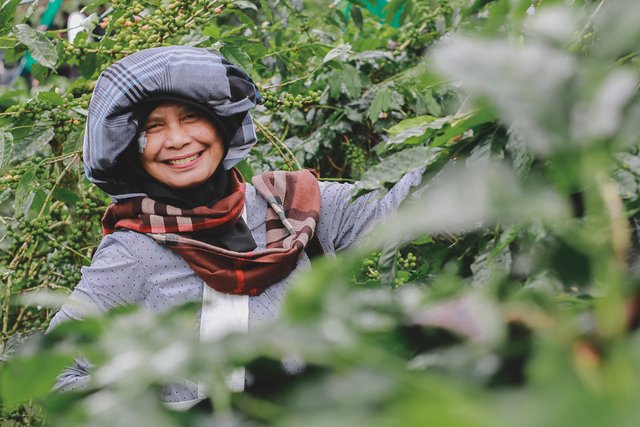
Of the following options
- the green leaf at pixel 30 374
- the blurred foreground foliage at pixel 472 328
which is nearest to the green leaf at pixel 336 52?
the blurred foreground foliage at pixel 472 328

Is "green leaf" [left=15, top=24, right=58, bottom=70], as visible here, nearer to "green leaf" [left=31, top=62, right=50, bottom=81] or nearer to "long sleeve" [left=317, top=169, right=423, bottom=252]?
"green leaf" [left=31, top=62, right=50, bottom=81]

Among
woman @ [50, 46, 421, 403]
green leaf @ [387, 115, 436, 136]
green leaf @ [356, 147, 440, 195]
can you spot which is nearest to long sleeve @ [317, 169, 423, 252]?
woman @ [50, 46, 421, 403]

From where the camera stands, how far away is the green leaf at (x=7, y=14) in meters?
2.04

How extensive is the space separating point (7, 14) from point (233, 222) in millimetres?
731

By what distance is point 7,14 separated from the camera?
6.73 ft

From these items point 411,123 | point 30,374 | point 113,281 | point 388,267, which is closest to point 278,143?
point 113,281

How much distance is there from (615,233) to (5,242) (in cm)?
202

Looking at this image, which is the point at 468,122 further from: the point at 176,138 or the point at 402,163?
the point at 176,138

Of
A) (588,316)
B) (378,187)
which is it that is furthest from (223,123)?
(588,316)

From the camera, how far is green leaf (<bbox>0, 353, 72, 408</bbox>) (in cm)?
43

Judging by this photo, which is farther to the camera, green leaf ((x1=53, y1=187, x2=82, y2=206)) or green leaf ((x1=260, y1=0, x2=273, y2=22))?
green leaf ((x1=260, y1=0, x2=273, y2=22))

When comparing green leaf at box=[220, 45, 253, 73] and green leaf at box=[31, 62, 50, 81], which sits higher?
green leaf at box=[220, 45, 253, 73]

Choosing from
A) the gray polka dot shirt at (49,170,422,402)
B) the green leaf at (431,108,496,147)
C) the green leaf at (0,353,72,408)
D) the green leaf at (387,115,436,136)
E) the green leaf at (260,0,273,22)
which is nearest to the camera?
the green leaf at (0,353,72,408)

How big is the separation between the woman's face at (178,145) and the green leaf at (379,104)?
1.69 ft
